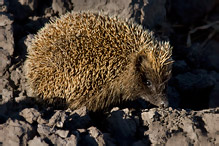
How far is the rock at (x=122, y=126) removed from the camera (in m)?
4.91

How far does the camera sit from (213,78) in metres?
7.50

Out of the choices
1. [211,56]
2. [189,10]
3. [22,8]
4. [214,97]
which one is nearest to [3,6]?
[22,8]

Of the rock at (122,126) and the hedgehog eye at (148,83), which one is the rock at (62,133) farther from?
the hedgehog eye at (148,83)

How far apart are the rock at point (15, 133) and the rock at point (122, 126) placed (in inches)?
50.7

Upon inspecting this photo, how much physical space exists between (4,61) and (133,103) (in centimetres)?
264

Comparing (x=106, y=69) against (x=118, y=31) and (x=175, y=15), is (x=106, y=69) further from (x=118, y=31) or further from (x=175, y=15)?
(x=175, y=15)

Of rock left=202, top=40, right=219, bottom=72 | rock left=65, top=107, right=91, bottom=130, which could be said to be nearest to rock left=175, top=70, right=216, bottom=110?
rock left=202, top=40, right=219, bottom=72

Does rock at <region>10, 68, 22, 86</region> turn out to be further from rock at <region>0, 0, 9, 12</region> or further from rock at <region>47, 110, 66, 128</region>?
rock at <region>47, 110, 66, 128</region>

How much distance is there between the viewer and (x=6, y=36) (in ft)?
20.6

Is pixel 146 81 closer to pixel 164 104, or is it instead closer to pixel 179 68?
pixel 164 104

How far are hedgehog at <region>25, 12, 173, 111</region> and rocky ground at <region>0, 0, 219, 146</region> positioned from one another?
1.17 ft

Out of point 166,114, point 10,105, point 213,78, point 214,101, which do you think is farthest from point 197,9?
point 10,105

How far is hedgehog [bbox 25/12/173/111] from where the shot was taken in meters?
5.50

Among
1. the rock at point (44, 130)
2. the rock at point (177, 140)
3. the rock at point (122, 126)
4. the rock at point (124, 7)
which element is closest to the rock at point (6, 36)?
the rock at point (124, 7)
